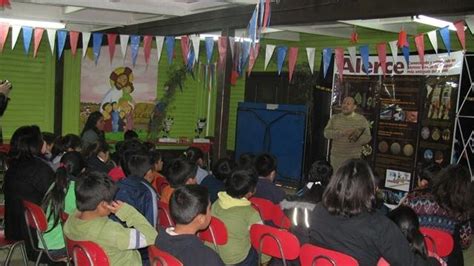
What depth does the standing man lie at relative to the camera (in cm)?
512

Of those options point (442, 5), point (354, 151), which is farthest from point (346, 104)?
point (442, 5)

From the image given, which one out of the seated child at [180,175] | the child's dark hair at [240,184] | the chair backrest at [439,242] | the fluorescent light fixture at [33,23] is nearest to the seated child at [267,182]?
the seated child at [180,175]

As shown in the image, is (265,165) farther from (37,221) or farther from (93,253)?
(93,253)

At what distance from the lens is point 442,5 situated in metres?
3.48

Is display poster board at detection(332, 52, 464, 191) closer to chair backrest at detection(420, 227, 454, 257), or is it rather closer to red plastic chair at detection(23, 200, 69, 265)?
chair backrest at detection(420, 227, 454, 257)

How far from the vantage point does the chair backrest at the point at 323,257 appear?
6.70 ft

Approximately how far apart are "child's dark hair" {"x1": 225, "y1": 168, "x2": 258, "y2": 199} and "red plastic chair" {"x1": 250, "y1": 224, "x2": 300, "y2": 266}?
0.80 ft

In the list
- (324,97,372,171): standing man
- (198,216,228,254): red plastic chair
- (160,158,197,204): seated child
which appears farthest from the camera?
(324,97,372,171): standing man

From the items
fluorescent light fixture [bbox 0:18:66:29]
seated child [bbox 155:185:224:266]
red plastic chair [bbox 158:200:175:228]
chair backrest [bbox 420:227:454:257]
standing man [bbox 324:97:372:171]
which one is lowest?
red plastic chair [bbox 158:200:175:228]

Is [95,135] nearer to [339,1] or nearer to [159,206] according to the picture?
[159,206]

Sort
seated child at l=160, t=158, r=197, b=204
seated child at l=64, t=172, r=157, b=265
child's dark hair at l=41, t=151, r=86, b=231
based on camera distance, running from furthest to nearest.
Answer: seated child at l=160, t=158, r=197, b=204, child's dark hair at l=41, t=151, r=86, b=231, seated child at l=64, t=172, r=157, b=265

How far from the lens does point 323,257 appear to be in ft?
7.03

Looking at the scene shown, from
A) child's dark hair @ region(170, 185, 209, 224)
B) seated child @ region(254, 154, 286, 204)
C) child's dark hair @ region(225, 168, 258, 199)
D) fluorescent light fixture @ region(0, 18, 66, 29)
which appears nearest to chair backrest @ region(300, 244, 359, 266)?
child's dark hair @ region(170, 185, 209, 224)

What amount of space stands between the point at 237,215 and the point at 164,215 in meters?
0.62
